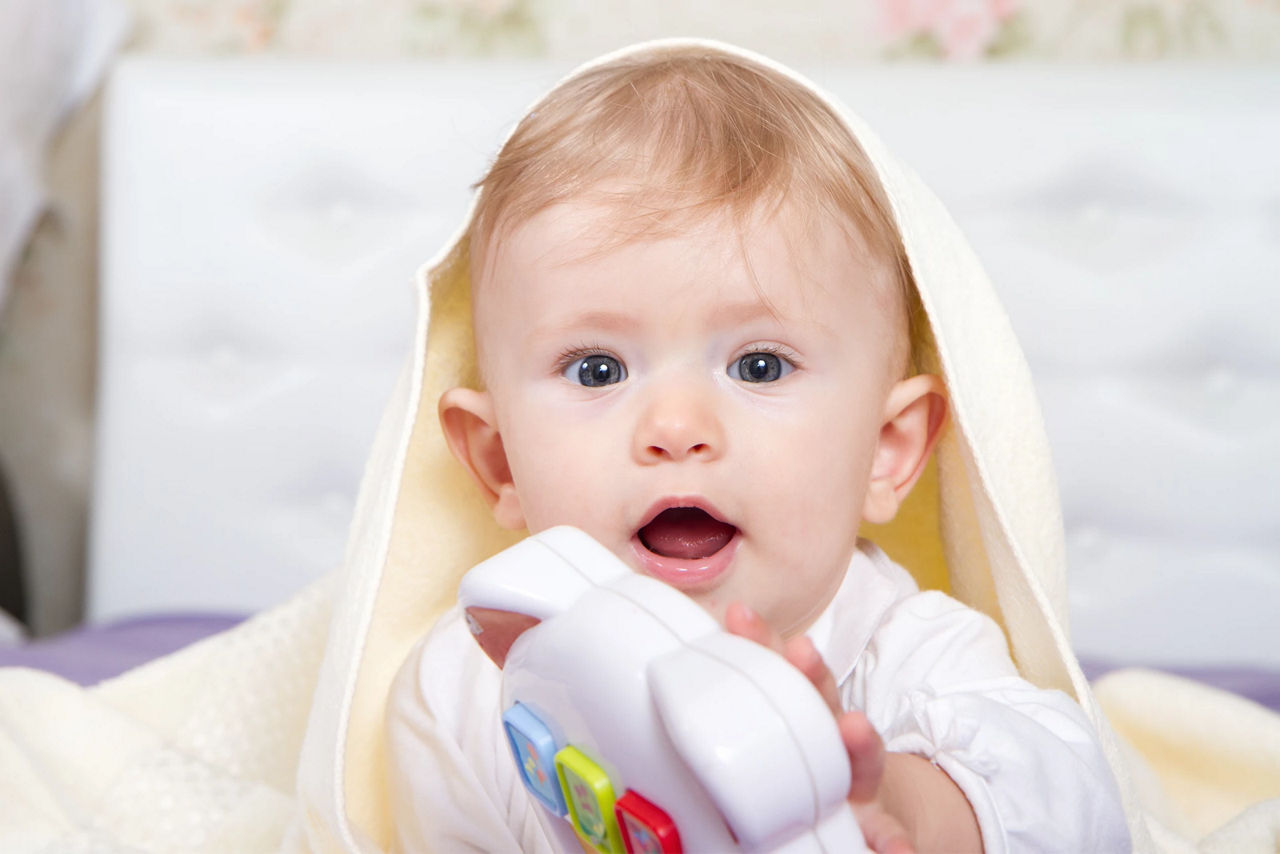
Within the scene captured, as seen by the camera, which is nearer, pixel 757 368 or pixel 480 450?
pixel 757 368

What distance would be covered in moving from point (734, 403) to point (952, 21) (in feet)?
3.36

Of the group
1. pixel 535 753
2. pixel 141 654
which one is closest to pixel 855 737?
pixel 535 753

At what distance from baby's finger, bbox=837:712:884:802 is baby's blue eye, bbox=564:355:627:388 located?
0.29m

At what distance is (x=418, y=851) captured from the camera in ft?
2.81

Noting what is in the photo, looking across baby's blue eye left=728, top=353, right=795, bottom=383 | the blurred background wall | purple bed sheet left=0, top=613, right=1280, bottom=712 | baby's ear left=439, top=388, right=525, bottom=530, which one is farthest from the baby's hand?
the blurred background wall

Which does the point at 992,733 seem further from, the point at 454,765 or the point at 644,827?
the point at 454,765

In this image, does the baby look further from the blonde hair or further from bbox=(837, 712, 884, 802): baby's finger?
bbox=(837, 712, 884, 802): baby's finger

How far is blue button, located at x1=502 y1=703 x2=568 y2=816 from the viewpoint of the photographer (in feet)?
1.84

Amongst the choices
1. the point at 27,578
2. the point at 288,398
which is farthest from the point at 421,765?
the point at 27,578

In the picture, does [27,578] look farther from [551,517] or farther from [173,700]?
[551,517]

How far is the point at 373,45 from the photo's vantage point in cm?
162

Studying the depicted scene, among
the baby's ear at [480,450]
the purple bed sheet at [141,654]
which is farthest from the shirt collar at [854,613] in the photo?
the purple bed sheet at [141,654]

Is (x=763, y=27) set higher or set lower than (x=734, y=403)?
higher

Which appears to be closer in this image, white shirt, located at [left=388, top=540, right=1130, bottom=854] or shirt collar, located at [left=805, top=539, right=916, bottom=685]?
white shirt, located at [left=388, top=540, right=1130, bottom=854]
